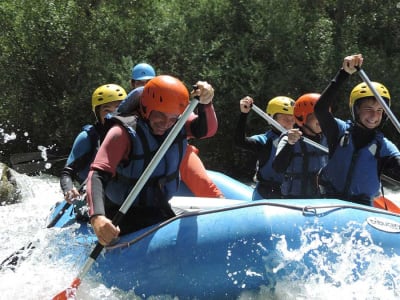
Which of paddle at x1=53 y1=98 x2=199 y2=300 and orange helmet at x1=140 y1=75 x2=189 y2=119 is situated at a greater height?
orange helmet at x1=140 y1=75 x2=189 y2=119

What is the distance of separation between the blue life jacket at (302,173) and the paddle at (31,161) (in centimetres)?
685

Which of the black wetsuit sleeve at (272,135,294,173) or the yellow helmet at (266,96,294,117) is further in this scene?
the yellow helmet at (266,96,294,117)

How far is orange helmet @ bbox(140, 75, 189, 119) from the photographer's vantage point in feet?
10.2

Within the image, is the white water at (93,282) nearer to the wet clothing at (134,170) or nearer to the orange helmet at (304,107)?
the wet clothing at (134,170)

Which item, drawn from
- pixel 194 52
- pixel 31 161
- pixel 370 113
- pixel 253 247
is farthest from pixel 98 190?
pixel 31 161

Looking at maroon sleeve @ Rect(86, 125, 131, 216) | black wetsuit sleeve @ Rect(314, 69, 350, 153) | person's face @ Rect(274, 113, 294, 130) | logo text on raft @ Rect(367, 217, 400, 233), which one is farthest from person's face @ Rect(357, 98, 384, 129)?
maroon sleeve @ Rect(86, 125, 131, 216)

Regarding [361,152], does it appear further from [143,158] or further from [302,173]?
[143,158]

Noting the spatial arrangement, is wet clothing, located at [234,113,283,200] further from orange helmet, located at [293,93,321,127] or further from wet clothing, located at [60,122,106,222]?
wet clothing, located at [60,122,106,222]

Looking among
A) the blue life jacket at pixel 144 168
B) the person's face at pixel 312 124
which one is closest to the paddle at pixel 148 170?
the blue life jacket at pixel 144 168

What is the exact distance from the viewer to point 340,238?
2.79 m

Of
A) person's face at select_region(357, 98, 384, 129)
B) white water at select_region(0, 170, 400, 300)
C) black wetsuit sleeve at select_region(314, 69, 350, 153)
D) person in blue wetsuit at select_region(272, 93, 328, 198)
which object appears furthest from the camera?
person in blue wetsuit at select_region(272, 93, 328, 198)

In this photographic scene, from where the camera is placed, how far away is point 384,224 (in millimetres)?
2912

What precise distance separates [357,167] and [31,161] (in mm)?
9244

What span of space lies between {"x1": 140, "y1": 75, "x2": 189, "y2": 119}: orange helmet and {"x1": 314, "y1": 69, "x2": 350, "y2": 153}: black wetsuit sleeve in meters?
0.98
